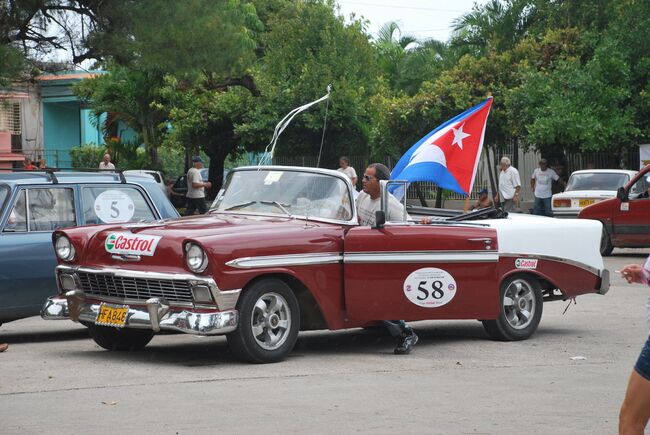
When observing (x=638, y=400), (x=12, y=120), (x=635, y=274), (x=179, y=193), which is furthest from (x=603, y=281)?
(x=12, y=120)

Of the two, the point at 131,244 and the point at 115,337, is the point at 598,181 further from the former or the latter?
the point at 131,244

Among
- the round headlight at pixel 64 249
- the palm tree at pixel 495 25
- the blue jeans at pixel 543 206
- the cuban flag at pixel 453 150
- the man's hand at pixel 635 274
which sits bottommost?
→ the blue jeans at pixel 543 206

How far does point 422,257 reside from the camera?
9930mm

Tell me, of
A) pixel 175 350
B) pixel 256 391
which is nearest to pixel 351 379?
pixel 256 391

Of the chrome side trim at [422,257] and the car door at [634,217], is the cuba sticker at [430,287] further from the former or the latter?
the car door at [634,217]

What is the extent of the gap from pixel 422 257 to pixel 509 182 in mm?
16278

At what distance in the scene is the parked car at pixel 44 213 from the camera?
35.1 feet

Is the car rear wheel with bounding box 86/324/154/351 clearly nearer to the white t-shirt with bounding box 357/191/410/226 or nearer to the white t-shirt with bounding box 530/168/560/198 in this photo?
the white t-shirt with bounding box 357/191/410/226

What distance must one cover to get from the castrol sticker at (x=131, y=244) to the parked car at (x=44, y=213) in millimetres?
1469

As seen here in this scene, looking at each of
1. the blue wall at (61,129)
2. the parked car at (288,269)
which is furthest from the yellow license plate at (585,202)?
the blue wall at (61,129)

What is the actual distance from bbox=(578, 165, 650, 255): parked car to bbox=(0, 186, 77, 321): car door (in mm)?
12354

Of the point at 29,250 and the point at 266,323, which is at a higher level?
the point at 29,250

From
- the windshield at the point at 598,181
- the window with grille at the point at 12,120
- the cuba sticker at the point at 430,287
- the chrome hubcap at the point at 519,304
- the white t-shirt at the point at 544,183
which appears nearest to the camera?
the cuba sticker at the point at 430,287

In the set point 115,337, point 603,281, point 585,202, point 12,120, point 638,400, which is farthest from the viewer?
point 12,120
